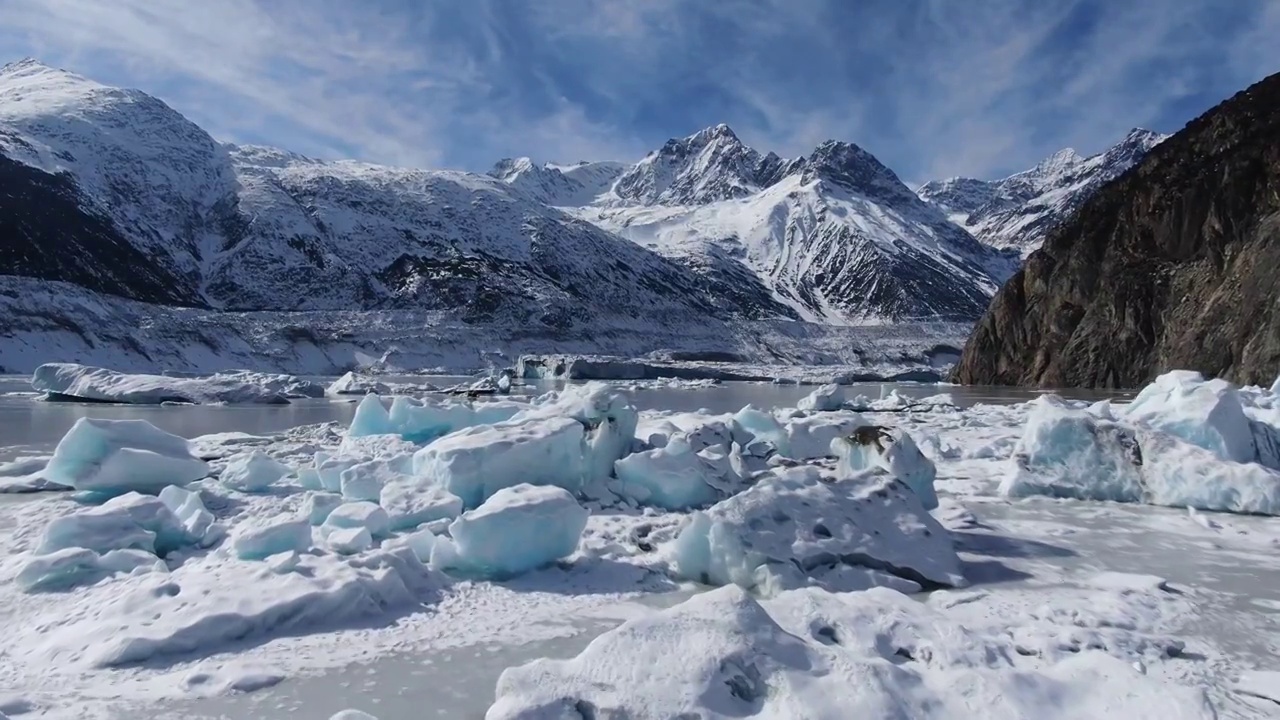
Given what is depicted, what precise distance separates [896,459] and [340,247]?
95.3 meters

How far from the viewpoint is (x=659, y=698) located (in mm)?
3830

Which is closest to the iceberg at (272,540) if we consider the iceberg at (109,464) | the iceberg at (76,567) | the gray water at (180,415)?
the iceberg at (76,567)

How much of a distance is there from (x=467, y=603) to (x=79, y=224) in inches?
3479

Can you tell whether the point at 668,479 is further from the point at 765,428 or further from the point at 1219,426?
the point at 1219,426

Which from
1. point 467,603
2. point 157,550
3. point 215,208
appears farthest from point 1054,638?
point 215,208

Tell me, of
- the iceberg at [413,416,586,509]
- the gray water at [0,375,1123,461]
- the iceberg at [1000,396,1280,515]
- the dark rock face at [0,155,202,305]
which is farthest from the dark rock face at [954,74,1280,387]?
the dark rock face at [0,155,202,305]

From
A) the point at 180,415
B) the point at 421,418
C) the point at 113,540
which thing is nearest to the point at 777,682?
the point at 113,540

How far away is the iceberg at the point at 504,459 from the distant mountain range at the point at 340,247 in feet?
223

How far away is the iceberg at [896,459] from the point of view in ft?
29.1

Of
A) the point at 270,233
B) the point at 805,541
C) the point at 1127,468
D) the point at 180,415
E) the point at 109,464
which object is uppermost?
the point at 270,233

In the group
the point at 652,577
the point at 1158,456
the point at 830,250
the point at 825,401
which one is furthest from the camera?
the point at 830,250

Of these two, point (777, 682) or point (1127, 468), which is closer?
point (777, 682)

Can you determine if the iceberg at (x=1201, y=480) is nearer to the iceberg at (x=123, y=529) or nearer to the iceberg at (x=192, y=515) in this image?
the iceberg at (x=192, y=515)

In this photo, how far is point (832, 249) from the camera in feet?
490
